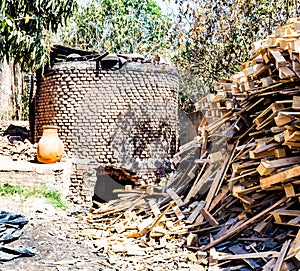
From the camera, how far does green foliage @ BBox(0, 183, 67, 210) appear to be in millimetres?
7034

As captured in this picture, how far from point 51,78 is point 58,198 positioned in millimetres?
3525

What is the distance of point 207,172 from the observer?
523 centimetres

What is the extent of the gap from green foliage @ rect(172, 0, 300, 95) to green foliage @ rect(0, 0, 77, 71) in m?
6.48

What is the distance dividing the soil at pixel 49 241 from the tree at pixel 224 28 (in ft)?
20.3

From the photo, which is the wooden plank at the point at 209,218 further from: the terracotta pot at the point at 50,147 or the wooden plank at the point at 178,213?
the terracotta pot at the point at 50,147

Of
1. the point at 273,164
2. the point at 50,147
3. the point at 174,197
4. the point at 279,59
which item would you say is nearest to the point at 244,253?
the point at 273,164

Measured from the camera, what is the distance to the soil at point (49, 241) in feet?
13.1

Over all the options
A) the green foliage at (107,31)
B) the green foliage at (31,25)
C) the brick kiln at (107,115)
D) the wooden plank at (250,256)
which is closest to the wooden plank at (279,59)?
the wooden plank at (250,256)

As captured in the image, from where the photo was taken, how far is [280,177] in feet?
12.5

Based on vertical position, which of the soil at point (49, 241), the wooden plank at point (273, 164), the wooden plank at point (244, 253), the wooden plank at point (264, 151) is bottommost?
the soil at point (49, 241)

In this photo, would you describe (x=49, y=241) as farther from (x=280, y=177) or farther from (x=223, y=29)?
(x=223, y=29)

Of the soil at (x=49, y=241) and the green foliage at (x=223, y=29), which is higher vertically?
the green foliage at (x=223, y=29)

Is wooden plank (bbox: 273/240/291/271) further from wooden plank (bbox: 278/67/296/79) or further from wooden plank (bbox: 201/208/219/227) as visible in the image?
wooden plank (bbox: 278/67/296/79)

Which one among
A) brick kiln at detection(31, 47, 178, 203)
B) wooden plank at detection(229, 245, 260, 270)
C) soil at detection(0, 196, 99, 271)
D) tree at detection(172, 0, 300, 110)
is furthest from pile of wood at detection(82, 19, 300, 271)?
tree at detection(172, 0, 300, 110)
